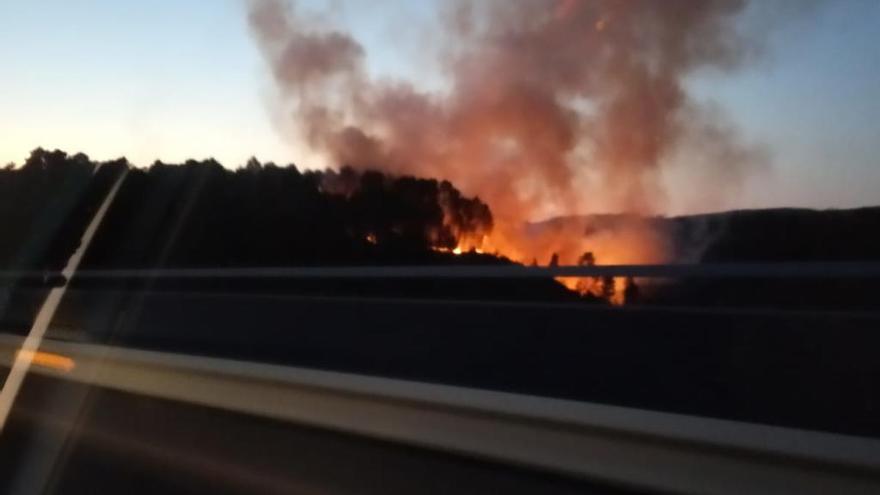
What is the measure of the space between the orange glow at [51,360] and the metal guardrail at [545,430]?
964 millimetres

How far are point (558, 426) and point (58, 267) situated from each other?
11.8m

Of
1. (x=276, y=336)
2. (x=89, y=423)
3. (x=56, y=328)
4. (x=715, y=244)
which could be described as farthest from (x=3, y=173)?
(x=715, y=244)

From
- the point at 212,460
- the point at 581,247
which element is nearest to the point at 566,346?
the point at 581,247

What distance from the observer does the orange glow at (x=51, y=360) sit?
13406mm

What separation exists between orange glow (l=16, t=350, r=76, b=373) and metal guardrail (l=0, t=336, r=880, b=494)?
3.16 feet

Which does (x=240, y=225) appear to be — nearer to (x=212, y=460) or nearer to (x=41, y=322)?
(x=41, y=322)

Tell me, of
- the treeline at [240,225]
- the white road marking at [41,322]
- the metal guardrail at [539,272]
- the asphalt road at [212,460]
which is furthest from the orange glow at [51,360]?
the treeline at [240,225]

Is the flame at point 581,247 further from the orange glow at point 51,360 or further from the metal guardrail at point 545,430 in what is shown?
the orange glow at point 51,360

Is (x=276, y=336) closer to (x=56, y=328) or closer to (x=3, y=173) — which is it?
(x=56, y=328)

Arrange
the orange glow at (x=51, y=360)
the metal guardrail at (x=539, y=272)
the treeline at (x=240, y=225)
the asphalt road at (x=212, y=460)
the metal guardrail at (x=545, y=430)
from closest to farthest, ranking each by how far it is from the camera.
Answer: the metal guardrail at (x=545, y=430), the asphalt road at (x=212, y=460), the metal guardrail at (x=539, y=272), the orange glow at (x=51, y=360), the treeline at (x=240, y=225)

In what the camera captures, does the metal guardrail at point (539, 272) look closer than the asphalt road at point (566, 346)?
Yes

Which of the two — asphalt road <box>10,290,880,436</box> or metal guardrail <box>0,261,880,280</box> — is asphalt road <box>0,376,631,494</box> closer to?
asphalt road <box>10,290,880,436</box>

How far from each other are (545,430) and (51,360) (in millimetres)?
6399

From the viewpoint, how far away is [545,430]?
8.66 m
